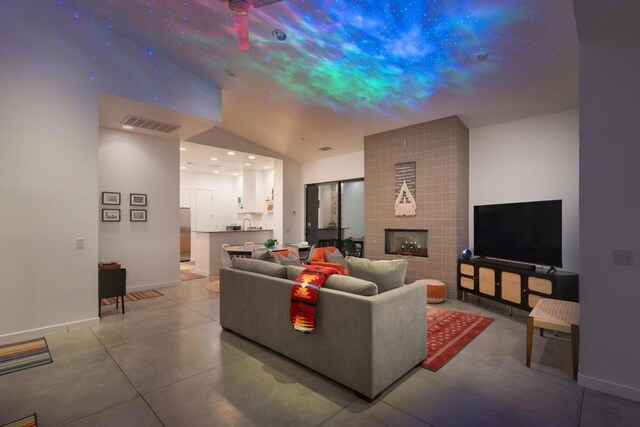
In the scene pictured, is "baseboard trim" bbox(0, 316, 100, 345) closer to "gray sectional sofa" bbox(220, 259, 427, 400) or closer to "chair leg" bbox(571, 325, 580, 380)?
"gray sectional sofa" bbox(220, 259, 427, 400)

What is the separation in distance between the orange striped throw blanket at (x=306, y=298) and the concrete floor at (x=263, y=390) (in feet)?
1.49

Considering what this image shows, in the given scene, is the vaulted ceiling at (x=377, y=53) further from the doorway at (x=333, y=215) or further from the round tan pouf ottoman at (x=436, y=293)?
the doorway at (x=333, y=215)

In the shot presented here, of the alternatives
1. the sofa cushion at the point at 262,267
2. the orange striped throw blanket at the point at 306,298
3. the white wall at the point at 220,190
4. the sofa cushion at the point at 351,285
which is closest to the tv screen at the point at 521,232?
the sofa cushion at the point at 351,285

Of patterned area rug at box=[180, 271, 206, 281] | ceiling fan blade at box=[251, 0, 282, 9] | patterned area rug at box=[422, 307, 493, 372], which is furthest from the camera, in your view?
patterned area rug at box=[180, 271, 206, 281]

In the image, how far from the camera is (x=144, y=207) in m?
5.71

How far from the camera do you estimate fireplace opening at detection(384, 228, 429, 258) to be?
570cm

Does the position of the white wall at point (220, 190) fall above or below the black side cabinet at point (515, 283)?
above

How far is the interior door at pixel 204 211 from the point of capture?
10.2 metres

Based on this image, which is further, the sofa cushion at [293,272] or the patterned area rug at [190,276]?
the patterned area rug at [190,276]

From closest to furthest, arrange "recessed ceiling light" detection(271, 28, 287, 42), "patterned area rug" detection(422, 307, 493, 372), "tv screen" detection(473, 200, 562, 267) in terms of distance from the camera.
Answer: "patterned area rug" detection(422, 307, 493, 372) → "recessed ceiling light" detection(271, 28, 287, 42) → "tv screen" detection(473, 200, 562, 267)

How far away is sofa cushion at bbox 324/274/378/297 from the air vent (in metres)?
4.07

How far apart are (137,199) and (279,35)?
12.9 feet

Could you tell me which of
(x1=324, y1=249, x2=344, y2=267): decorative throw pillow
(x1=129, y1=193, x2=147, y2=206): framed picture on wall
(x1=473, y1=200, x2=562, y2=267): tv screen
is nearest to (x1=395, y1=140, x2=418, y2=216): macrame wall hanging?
(x1=473, y1=200, x2=562, y2=267): tv screen

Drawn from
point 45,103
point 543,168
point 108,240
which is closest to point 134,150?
point 108,240
